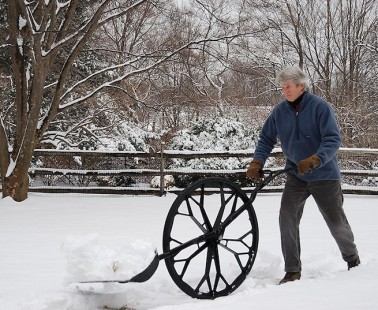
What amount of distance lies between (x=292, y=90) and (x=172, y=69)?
18.5 m

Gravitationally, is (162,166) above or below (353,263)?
above

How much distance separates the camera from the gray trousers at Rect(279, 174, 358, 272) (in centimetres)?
370

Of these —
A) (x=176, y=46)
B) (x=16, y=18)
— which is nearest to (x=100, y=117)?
(x=176, y=46)

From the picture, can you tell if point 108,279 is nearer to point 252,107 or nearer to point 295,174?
point 295,174

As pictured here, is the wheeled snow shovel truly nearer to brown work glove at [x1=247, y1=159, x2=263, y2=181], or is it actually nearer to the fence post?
brown work glove at [x1=247, y1=159, x2=263, y2=181]

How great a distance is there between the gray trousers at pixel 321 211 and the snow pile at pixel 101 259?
1.10 meters

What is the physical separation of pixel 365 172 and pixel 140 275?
7819 millimetres

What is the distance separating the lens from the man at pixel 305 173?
362 cm

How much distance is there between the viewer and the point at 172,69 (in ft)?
71.8

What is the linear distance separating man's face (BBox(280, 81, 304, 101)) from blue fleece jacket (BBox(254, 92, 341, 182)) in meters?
0.06

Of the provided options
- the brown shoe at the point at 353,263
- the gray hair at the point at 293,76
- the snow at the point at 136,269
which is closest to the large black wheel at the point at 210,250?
the snow at the point at 136,269

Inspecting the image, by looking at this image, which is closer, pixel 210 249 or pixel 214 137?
pixel 210 249

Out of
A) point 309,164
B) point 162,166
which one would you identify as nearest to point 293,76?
point 309,164

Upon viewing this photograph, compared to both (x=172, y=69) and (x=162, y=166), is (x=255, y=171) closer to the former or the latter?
(x=162, y=166)
